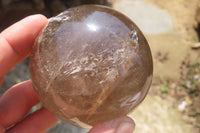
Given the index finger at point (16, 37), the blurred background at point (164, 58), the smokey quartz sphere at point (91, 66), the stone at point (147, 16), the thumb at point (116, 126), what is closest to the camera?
the smokey quartz sphere at point (91, 66)

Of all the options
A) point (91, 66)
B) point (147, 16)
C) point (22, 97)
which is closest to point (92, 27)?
point (91, 66)

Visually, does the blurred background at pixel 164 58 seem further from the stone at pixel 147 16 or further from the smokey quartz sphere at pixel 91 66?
the smokey quartz sphere at pixel 91 66

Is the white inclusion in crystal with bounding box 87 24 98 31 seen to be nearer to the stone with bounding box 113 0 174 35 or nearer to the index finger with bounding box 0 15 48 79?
the index finger with bounding box 0 15 48 79

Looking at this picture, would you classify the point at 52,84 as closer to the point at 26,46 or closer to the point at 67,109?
the point at 67,109

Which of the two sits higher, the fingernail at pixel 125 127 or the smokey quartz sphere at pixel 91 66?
the smokey quartz sphere at pixel 91 66

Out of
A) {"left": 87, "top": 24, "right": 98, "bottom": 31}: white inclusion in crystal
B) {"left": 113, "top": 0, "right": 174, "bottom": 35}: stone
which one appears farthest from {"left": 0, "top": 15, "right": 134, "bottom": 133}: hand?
{"left": 113, "top": 0, "right": 174, "bottom": 35}: stone

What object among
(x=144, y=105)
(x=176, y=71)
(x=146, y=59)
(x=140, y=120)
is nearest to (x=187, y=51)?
(x=176, y=71)

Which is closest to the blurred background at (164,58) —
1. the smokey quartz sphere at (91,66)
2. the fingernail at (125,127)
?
the smokey quartz sphere at (91,66)

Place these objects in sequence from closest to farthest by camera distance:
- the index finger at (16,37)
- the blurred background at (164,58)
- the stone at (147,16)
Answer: the index finger at (16,37)
the blurred background at (164,58)
the stone at (147,16)
